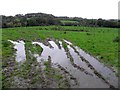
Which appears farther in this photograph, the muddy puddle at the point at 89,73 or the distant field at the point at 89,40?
the distant field at the point at 89,40

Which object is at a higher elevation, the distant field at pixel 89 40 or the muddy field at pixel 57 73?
the distant field at pixel 89 40

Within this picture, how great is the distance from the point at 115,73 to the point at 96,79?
127 inches

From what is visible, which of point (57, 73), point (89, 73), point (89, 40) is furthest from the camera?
point (89, 40)

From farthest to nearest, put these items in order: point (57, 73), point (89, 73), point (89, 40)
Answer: point (89, 40) → point (57, 73) → point (89, 73)

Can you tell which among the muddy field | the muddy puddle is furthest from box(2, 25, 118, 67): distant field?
the muddy field

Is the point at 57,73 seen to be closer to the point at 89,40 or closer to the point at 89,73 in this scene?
the point at 89,73

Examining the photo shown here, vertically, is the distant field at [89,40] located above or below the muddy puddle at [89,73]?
above

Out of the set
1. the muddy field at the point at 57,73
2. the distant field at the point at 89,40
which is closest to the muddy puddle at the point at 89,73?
the muddy field at the point at 57,73

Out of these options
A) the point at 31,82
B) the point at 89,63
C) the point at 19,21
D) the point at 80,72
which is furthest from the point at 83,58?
the point at 19,21

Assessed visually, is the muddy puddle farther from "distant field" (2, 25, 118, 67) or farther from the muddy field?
"distant field" (2, 25, 118, 67)

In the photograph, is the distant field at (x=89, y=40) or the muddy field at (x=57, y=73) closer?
the muddy field at (x=57, y=73)

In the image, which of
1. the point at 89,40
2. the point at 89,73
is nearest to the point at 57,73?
the point at 89,73

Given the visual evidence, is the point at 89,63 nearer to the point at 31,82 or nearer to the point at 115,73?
the point at 115,73

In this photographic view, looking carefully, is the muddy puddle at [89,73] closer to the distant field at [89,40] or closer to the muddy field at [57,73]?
the muddy field at [57,73]
